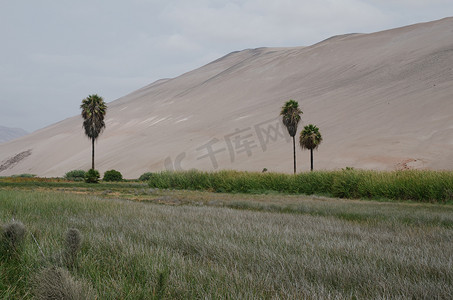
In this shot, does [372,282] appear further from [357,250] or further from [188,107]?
[188,107]

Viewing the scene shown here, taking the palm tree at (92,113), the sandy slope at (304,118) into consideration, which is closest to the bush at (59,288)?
the palm tree at (92,113)

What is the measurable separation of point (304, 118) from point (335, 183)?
5664 centimetres

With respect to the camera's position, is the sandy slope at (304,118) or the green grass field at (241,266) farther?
the sandy slope at (304,118)

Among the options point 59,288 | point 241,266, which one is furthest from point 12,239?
point 241,266

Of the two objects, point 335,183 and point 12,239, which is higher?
point 12,239

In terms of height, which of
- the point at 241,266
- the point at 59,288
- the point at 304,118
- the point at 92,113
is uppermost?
the point at 304,118

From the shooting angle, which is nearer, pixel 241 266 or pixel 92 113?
pixel 241 266

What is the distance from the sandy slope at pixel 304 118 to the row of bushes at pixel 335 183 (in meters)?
28.9

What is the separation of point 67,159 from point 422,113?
81576 mm

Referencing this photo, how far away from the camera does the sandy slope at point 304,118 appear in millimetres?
60469

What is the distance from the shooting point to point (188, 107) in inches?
4717

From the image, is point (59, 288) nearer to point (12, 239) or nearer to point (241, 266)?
point (241, 266)

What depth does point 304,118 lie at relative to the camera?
79.5 m

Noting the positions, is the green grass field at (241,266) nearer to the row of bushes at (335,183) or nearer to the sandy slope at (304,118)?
the row of bushes at (335,183)
